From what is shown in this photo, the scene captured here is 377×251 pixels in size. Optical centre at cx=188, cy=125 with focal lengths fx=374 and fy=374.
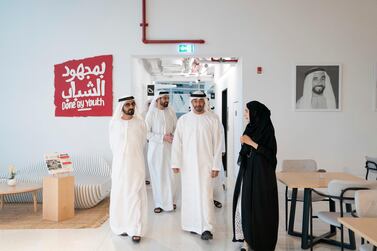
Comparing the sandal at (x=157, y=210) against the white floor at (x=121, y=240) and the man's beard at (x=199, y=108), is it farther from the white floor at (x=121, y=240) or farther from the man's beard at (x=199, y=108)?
the man's beard at (x=199, y=108)

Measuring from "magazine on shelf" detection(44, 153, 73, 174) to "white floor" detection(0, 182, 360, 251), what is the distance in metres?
0.86

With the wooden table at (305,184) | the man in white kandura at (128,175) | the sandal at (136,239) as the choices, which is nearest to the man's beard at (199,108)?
the man in white kandura at (128,175)

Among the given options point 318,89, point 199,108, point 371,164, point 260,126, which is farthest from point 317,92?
point 260,126

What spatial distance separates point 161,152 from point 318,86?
108 inches

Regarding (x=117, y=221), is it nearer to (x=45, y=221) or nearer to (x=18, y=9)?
(x=45, y=221)

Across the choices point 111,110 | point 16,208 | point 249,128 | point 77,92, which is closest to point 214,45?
point 111,110

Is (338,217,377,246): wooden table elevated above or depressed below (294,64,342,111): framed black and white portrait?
below

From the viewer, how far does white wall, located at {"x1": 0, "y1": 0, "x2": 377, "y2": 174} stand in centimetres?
604

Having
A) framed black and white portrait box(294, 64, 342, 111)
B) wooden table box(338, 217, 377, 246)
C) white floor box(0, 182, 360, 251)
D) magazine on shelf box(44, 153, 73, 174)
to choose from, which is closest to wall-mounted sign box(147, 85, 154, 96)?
framed black and white portrait box(294, 64, 342, 111)

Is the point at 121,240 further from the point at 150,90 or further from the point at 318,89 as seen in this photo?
the point at 150,90

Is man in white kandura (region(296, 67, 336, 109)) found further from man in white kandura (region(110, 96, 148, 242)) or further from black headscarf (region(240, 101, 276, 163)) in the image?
man in white kandura (region(110, 96, 148, 242))

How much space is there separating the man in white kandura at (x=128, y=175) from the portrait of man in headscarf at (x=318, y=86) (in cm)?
309


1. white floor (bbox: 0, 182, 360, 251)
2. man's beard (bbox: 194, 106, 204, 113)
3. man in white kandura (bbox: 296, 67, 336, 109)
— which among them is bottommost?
white floor (bbox: 0, 182, 360, 251)

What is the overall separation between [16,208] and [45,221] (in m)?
0.92
